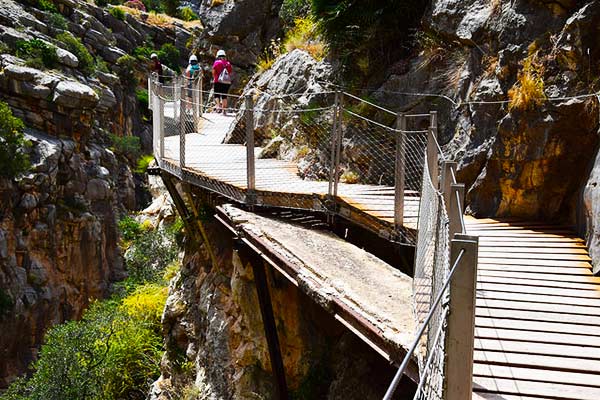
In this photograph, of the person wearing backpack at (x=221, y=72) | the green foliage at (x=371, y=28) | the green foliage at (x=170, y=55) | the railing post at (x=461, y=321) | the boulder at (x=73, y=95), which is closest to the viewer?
the railing post at (x=461, y=321)

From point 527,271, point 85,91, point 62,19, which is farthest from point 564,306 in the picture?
point 62,19

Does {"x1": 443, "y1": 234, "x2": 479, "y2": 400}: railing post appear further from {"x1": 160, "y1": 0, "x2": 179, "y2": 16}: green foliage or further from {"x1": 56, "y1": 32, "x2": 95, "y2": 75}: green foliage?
{"x1": 160, "y1": 0, "x2": 179, "y2": 16}: green foliage

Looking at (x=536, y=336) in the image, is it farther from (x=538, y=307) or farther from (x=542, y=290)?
(x=542, y=290)

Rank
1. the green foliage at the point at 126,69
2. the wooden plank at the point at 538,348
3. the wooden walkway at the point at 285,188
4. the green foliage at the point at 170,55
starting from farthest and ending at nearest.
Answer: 1. the green foliage at the point at 170,55
2. the green foliage at the point at 126,69
3. the wooden walkway at the point at 285,188
4. the wooden plank at the point at 538,348

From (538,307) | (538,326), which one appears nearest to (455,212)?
(538,326)

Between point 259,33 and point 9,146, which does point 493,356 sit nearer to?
point 259,33

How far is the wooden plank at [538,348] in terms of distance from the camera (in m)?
3.41

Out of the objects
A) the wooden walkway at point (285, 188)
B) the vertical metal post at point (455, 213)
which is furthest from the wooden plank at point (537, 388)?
the wooden walkway at point (285, 188)

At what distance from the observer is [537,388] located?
3.07 meters

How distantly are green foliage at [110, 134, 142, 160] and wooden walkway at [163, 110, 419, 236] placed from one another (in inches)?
856

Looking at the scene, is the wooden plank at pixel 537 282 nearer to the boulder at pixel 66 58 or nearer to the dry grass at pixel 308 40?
the dry grass at pixel 308 40

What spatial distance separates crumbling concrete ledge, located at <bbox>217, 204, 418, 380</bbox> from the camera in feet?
12.7

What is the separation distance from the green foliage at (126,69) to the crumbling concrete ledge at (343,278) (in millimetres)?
30000

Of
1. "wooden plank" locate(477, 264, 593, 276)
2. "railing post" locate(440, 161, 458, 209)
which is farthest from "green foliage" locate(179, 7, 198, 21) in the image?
"railing post" locate(440, 161, 458, 209)
